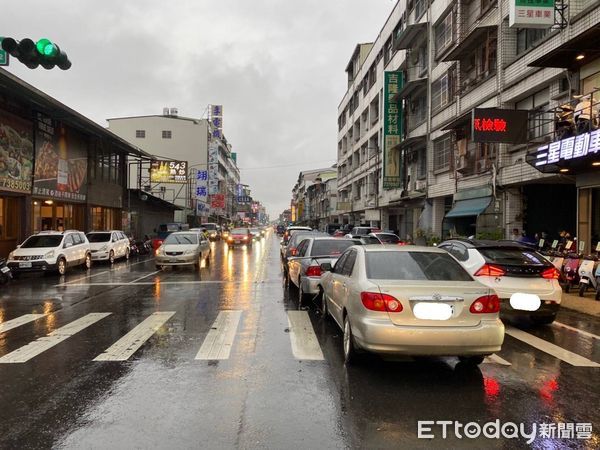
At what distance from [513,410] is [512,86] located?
18030 mm

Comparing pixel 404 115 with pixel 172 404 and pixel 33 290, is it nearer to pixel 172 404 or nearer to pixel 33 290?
pixel 33 290

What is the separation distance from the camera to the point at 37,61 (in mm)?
8891

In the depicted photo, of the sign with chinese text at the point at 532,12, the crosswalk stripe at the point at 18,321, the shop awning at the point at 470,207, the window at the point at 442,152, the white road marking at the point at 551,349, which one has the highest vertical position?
the sign with chinese text at the point at 532,12

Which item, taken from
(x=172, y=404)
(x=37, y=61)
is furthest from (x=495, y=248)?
(x=37, y=61)

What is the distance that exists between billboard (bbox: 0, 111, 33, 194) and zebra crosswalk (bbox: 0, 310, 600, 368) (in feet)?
44.4

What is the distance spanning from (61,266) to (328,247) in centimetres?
1171

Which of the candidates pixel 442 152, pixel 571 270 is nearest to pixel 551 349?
pixel 571 270

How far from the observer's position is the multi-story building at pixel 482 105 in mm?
Answer: 15469

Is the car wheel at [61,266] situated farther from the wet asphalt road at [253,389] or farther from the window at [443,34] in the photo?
the window at [443,34]

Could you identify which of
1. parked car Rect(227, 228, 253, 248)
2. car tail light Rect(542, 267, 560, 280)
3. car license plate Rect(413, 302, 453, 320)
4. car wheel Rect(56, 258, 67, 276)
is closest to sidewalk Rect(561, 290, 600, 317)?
car tail light Rect(542, 267, 560, 280)

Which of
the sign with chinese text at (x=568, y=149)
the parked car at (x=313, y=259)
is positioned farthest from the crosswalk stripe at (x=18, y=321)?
the sign with chinese text at (x=568, y=149)

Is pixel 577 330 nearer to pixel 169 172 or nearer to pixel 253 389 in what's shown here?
pixel 253 389

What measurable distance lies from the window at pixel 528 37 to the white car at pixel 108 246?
790 inches

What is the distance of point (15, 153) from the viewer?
2150 centimetres
